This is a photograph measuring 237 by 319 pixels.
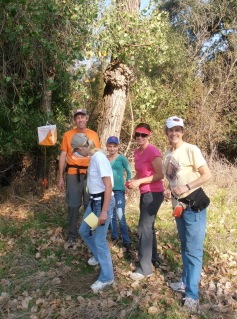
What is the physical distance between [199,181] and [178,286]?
1.54m

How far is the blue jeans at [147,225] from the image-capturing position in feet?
13.9

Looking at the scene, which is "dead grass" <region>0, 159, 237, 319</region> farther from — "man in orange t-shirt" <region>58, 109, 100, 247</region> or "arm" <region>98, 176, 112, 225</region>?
"arm" <region>98, 176, 112, 225</region>

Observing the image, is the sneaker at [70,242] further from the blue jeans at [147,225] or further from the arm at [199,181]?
the arm at [199,181]

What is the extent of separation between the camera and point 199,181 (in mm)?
3445

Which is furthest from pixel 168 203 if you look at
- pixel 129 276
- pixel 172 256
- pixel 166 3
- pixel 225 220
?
pixel 166 3

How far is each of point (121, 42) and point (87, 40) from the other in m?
0.70

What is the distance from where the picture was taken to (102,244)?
3998 millimetres

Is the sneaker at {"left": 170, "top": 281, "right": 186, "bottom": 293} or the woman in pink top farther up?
the woman in pink top

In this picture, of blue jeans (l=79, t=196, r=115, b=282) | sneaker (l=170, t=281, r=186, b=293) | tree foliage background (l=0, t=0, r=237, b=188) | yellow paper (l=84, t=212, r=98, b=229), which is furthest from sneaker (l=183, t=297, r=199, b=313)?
tree foliage background (l=0, t=0, r=237, b=188)

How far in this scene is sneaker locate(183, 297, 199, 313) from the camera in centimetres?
367

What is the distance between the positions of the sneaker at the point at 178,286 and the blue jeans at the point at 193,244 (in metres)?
0.39

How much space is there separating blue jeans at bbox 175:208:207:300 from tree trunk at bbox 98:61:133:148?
14.2ft

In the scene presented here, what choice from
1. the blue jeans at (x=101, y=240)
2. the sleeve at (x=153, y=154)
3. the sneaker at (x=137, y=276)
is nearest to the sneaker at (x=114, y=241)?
the sneaker at (x=137, y=276)

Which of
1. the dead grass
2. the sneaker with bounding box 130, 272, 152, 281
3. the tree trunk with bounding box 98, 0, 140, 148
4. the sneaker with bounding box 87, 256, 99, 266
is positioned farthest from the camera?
the tree trunk with bounding box 98, 0, 140, 148
